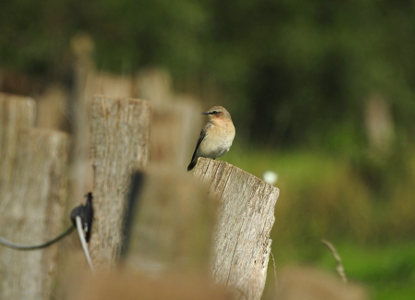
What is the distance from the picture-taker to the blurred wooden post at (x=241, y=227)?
2.03m

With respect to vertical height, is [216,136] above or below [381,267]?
above

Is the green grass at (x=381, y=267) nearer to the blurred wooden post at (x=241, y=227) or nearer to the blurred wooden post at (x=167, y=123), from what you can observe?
the blurred wooden post at (x=167, y=123)

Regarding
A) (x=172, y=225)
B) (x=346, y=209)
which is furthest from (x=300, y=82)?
(x=172, y=225)

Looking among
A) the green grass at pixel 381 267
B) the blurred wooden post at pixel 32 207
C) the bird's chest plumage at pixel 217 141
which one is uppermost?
the bird's chest plumage at pixel 217 141

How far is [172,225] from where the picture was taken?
1.29m

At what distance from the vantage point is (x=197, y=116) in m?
8.41

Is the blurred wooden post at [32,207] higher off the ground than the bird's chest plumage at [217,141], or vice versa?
the bird's chest plumage at [217,141]

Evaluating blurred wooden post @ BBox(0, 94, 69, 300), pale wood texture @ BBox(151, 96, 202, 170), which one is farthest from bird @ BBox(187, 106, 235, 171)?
blurred wooden post @ BBox(0, 94, 69, 300)

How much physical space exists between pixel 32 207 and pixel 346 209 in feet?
26.1

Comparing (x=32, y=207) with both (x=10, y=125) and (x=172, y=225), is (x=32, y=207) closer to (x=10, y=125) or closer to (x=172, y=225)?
(x=10, y=125)

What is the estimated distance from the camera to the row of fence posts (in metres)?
1.29

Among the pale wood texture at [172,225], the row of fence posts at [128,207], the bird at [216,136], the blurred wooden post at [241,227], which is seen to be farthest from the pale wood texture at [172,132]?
the pale wood texture at [172,225]

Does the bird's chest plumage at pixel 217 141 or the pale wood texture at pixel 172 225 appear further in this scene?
the bird's chest plumage at pixel 217 141

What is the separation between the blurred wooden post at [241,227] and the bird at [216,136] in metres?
3.42
